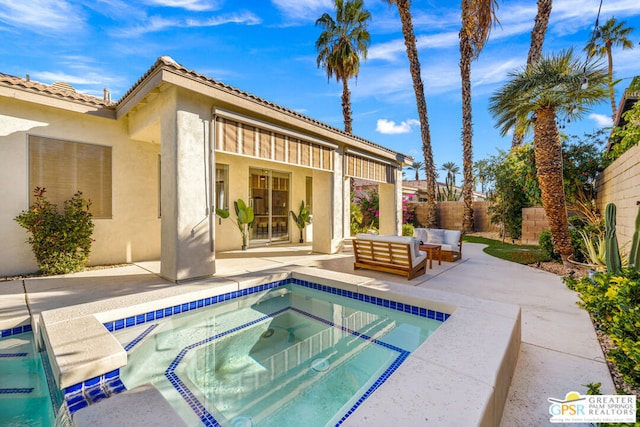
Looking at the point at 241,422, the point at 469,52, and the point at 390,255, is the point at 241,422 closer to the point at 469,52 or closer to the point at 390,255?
the point at 390,255

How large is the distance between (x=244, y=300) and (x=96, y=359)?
2.91 meters

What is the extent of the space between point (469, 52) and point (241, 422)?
18.4 m

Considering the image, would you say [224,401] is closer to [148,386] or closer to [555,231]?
[148,386]

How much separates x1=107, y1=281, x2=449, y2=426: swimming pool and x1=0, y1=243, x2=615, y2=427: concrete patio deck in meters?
1.26

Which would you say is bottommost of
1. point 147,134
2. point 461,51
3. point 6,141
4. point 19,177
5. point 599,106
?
point 19,177

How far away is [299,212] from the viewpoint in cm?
1273

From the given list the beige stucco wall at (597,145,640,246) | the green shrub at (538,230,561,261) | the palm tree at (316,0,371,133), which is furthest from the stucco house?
the beige stucco wall at (597,145,640,246)

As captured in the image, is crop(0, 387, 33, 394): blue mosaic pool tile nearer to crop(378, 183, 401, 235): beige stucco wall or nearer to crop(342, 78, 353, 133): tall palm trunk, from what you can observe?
crop(378, 183, 401, 235): beige stucco wall

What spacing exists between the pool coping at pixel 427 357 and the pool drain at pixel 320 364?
4.19 feet

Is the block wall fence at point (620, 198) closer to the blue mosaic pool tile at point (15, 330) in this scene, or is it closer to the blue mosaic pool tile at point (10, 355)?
the blue mosaic pool tile at point (10, 355)

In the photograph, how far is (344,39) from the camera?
1498 centimetres

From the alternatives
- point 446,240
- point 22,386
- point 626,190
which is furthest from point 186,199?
point 626,190

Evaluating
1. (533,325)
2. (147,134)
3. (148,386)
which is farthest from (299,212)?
(148,386)

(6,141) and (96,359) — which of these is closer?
(96,359)
